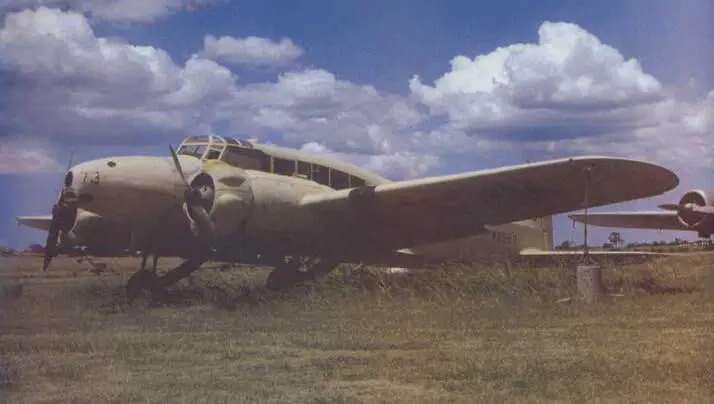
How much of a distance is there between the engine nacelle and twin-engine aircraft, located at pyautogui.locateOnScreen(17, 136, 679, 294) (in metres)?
6.17

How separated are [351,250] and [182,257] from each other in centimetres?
349

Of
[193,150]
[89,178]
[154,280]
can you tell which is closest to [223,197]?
[193,150]

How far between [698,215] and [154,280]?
1313 cm

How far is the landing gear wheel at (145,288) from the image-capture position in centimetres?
1173

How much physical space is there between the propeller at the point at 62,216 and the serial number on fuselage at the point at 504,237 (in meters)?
9.72

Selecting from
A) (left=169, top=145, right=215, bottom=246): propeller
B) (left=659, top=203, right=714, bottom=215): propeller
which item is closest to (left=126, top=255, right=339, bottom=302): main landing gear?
(left=169, top=145, right=215, bottom=246): propeller

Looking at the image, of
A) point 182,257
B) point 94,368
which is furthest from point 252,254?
point 94,368

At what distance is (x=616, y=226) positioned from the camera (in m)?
22.0

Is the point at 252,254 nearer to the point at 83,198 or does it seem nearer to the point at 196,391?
the point at 83,198

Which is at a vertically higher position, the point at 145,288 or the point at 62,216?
the point at 62,216

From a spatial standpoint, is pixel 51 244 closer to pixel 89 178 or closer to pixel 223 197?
pixel 89 178

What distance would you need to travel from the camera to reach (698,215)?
18.1 metres

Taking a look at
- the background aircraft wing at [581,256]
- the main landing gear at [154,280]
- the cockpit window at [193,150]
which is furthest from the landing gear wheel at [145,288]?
the background aircraft wing at [581,256]

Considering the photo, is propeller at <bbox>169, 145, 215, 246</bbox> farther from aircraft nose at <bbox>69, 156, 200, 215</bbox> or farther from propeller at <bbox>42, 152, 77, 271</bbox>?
propeller at <bbox>42, 152, 77, 271</bbox>
